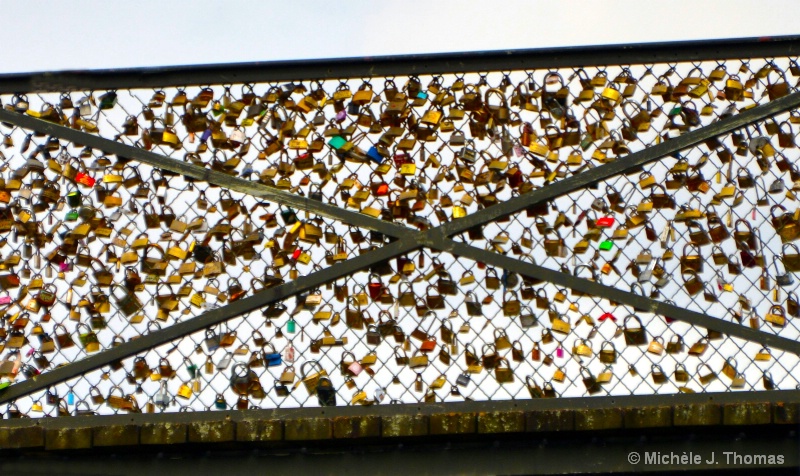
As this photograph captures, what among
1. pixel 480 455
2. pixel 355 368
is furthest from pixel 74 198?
pixel 480 455

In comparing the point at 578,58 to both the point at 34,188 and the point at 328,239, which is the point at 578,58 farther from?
the point at 34,188

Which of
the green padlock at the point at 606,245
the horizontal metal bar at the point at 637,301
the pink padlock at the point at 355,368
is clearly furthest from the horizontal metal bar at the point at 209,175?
the green padlock at the point at 606,245

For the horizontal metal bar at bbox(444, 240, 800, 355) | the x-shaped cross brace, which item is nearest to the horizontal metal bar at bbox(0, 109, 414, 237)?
the x-shaped cross brace

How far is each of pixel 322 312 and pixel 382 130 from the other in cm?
89

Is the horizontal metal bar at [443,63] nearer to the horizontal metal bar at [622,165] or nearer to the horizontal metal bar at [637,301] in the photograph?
the horizontal metal bar at [622,165]

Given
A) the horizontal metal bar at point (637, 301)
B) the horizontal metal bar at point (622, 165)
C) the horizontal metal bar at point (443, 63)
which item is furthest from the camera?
the horizontal metal bar at point (443, 63)

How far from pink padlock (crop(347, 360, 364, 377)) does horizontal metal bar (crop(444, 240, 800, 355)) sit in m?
0.69

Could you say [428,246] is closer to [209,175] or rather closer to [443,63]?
[443,63]

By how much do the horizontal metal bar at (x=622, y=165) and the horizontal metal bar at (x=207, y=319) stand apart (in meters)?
0.29

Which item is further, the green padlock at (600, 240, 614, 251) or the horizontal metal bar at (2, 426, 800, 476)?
the green padlock at (600, 240, 614, 251)

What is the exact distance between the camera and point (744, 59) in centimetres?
578

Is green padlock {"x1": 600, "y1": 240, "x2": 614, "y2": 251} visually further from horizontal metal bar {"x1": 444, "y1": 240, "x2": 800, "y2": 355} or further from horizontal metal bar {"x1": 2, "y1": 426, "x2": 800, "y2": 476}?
horizontal metal bar {"x1": 2, "y1": 426, "x2": 800, "y2": 476}

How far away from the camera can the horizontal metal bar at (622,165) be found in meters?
5.52

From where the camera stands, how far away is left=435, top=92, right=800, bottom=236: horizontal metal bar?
5.52m
